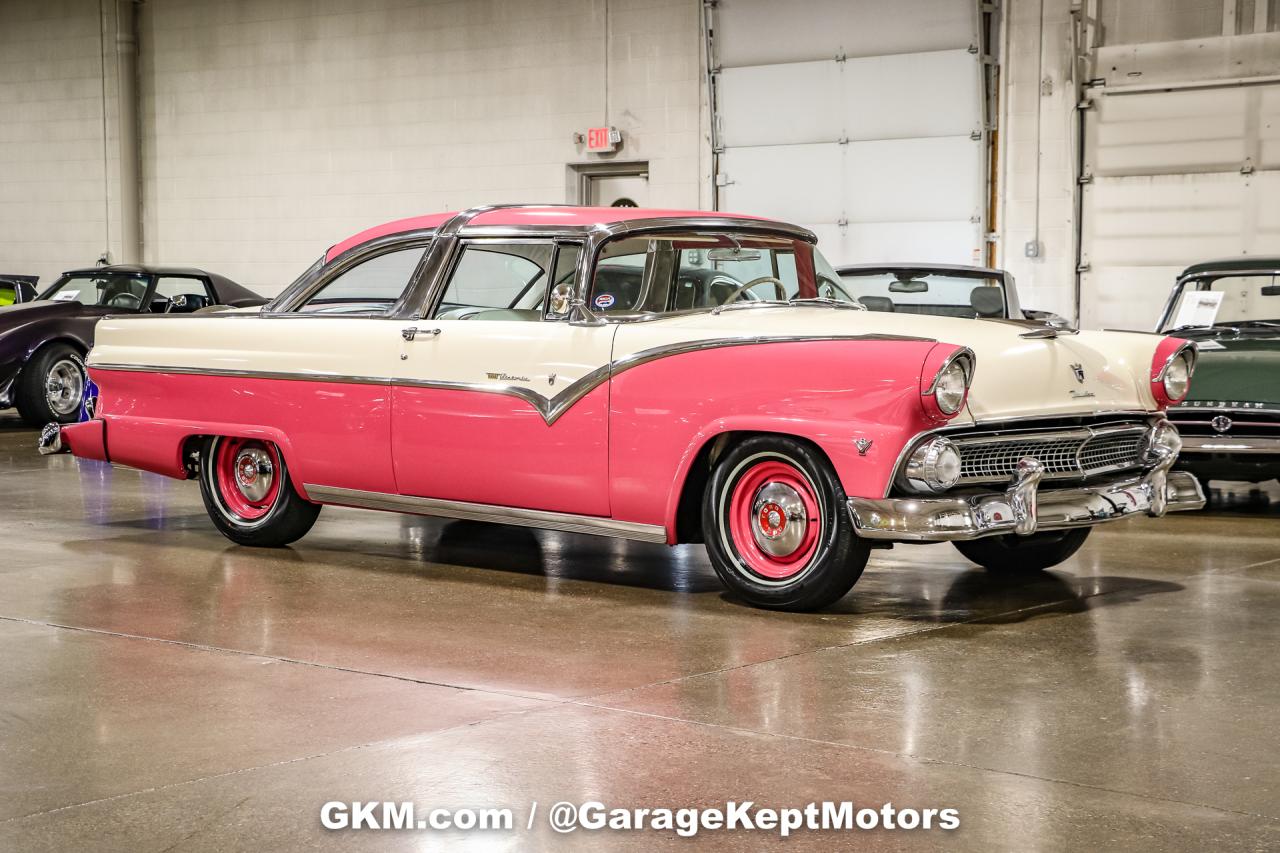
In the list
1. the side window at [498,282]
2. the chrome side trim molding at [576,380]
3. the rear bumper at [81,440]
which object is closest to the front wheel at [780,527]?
the chrome side trim molding at [576,380]

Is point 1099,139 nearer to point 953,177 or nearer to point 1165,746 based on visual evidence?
point 953,177

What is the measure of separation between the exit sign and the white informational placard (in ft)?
29.6

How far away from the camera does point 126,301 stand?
47.1ft

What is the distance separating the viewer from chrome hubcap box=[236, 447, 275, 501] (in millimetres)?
7262

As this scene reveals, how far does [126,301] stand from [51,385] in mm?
1153

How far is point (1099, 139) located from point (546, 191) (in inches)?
247

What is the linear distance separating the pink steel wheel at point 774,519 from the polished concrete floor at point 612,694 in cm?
20

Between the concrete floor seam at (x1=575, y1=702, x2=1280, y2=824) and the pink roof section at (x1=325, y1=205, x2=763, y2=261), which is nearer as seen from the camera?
the concrete floor seam at (x1=575, y1=702, x2=1280, y2=824)

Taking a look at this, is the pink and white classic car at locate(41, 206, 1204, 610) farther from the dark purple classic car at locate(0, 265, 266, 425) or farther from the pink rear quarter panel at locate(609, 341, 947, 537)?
the dark purple classic car at locate(0, 265, 266, 425)

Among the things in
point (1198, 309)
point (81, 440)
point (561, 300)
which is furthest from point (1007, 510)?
point (1198, 309)

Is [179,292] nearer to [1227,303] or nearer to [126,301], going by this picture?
[126,301]

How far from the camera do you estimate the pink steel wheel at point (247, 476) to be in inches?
286

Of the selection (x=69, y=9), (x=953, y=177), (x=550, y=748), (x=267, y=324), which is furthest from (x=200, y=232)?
(x=550, y=748)

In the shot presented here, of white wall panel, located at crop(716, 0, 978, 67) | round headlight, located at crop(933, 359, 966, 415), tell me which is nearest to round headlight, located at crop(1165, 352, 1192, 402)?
round headlight, located at crop(933, 359, 966, 415)
